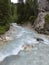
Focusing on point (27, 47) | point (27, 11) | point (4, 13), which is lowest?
point (27, 11)

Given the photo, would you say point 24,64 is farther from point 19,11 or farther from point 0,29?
point 19,11

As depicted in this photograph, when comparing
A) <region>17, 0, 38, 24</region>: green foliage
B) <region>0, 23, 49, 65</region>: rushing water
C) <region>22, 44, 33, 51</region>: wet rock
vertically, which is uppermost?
<region>0, 23, 49, 65</region>: rushing water

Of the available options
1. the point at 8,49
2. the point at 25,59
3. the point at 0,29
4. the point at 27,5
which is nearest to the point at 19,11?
the point at 27,5

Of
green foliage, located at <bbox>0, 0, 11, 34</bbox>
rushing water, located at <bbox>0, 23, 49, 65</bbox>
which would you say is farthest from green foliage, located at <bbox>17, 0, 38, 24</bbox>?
rushing water, located at <bbox>0, 23, 49, 65</bbox>

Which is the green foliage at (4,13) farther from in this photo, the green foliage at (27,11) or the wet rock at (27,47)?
Answer: the green foliage at (27,11)

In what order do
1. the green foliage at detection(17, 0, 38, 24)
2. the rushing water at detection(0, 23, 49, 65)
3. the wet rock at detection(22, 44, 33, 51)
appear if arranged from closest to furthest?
the rushing water at detection(0, 23, 49, 65) < the wet rock at detection(22, 44, 33, 51) < the green foliage at detection(17, 0, 38, 24)

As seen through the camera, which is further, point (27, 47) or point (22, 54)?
point (27, 47)

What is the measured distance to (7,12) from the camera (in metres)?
42.8

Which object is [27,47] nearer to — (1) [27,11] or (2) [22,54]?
(2) [22,54]

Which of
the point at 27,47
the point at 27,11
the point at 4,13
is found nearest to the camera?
the point at 27,47

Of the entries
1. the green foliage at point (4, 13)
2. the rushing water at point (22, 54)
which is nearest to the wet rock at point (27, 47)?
the rushing water at point (22, 54)

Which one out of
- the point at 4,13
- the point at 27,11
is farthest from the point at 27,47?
the point at 27,11

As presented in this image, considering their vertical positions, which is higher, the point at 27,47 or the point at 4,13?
the point at 4,13

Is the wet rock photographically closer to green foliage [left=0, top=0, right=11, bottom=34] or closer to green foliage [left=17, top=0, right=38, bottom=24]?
green foliage [left=0, top=0, right=11, bottom=34]
